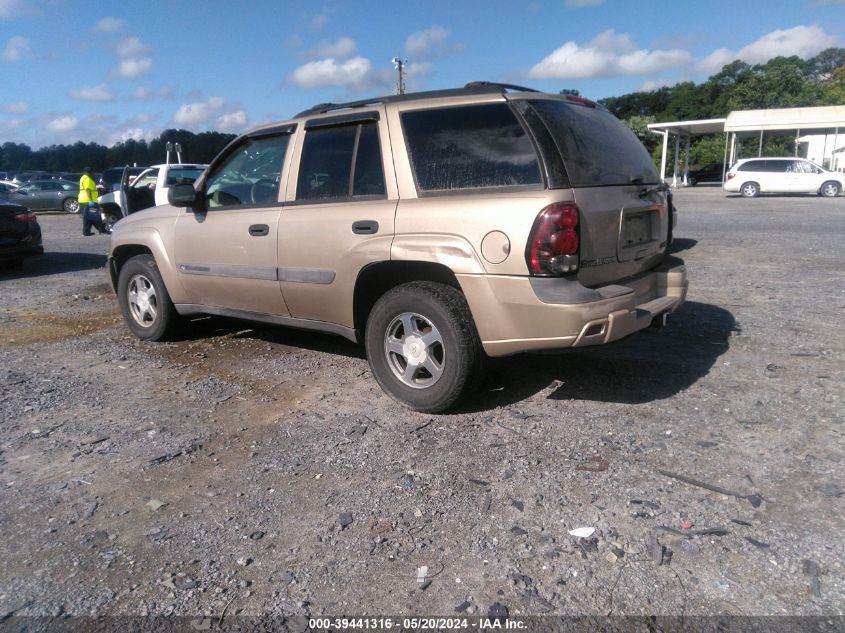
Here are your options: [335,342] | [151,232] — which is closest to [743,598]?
[335,342]

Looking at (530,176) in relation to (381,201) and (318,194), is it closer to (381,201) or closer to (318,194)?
(381,201)

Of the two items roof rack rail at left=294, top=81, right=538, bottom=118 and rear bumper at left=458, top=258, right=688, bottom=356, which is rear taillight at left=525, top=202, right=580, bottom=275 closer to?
rear bumper at left=458, top=258, right=688, bottom=356

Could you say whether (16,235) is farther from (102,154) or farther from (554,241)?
(102,154)

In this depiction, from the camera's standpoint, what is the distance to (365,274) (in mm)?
4250

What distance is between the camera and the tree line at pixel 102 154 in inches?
1903

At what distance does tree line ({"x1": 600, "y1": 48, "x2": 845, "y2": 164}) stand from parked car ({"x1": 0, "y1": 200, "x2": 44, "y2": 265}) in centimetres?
4321

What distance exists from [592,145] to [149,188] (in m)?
12.9

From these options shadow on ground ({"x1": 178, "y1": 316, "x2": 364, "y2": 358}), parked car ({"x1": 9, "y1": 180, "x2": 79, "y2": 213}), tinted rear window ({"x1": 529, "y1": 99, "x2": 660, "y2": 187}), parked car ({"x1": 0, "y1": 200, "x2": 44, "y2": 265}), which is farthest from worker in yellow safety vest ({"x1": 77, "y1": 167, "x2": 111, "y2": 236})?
tinted rear window ({"x1": 529, "y1": 99, "x2": 660, "y2": 187})

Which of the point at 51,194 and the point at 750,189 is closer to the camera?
the point at 51,194

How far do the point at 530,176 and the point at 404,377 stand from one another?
4.82ft

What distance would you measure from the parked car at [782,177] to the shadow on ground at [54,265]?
2527 centimetres

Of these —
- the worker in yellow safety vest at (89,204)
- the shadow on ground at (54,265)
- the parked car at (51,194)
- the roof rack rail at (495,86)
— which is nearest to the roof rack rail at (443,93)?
the roof rack rail at (495,86)

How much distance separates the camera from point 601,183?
3.78 metres

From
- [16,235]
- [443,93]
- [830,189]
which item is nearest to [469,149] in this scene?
[443,93]
